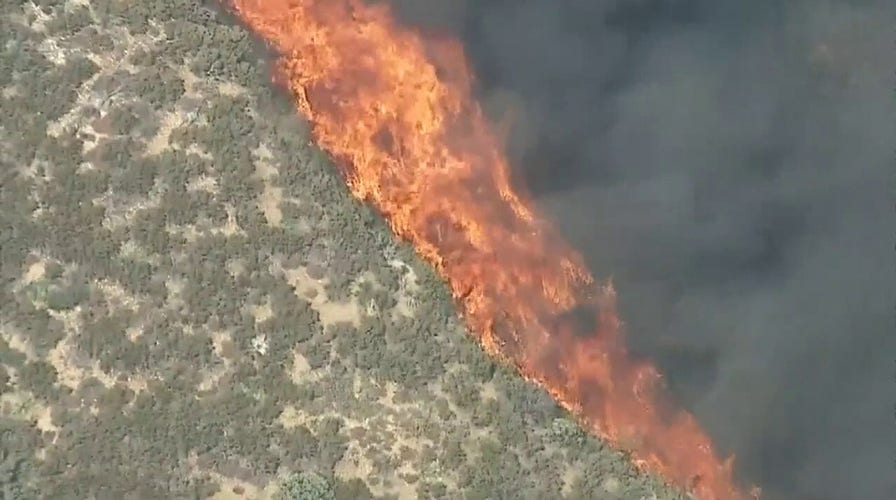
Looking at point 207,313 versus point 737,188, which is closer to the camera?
point 207,313

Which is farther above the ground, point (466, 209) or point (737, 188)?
point (737, 188)

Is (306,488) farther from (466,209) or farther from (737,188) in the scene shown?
(737,188)

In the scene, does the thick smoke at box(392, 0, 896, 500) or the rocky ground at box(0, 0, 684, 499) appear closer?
the rocky ground at box(0, 0, 684, 499)

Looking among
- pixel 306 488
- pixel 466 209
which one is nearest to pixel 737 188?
pixel 466 209

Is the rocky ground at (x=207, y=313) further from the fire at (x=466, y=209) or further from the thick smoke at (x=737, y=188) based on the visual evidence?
the thick smoke at (x=737, y=188)

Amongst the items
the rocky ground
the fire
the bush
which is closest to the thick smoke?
the fire

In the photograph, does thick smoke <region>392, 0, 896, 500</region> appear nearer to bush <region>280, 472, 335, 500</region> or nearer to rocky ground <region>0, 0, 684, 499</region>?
rocky ground <region>0, 0, 684, 499</region>
